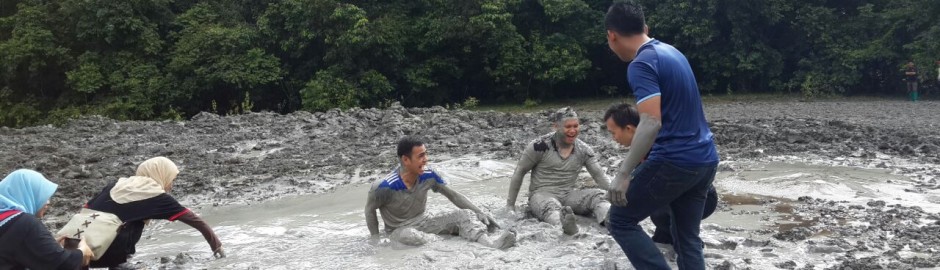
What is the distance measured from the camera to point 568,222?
20.9 feet

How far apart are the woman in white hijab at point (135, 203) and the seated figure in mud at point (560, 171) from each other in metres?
3.03

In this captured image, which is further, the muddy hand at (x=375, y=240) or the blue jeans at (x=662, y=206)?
the muddy hand at (x=375, y=240)

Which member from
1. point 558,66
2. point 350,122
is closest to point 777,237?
point 350,122

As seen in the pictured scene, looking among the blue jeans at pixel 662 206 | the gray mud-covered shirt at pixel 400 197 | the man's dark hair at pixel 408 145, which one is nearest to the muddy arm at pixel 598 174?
the gray mud-covered shirt at pixel 400 197

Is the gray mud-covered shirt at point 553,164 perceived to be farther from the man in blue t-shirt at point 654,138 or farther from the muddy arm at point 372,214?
the man in blue t-shirt at point 654,138

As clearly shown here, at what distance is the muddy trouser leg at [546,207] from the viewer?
23.0 feet

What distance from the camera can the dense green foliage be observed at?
2561 centimetres

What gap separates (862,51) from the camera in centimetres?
2486

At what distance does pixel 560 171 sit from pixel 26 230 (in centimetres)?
436

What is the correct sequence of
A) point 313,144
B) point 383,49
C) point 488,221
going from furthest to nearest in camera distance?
point 383,49
point 313,144
point 488,221

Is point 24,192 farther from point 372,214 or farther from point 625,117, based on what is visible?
point 625,117

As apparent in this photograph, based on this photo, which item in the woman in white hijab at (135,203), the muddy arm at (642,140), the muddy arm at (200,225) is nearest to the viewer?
the muddy arm at (642,140)

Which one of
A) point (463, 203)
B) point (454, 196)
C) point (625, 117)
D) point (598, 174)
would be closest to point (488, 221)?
point (463, 203)

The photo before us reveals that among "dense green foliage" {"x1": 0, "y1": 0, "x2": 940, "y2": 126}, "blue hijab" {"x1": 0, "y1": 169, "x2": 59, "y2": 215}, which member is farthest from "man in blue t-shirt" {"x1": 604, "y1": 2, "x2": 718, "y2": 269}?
"dense green foliage" {"x1": 0, "y1": 0, "x2": 940, "y2": 126}
